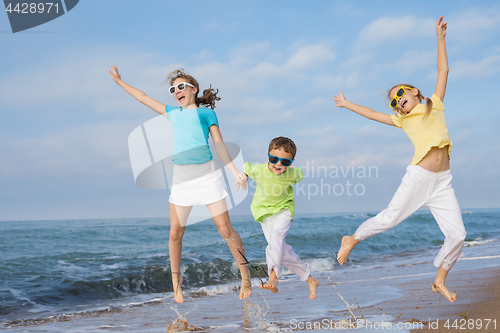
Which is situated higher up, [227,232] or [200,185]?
[200,185]

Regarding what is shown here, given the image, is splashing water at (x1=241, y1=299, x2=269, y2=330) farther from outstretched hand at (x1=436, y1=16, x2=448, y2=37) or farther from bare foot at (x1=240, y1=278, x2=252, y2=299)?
outstretched hand at (x1=436, y1=16, x2=448, y2=37)

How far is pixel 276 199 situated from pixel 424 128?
5.81 feet

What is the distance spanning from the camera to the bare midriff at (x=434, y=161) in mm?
4434

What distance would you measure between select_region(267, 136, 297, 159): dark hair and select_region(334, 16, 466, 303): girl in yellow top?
851 millimetres

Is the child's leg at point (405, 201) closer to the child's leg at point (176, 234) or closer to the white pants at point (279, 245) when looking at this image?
the white pants at point (279, 245)

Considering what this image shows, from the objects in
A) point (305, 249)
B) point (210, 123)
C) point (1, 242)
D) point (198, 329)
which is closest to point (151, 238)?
point (1, 242)

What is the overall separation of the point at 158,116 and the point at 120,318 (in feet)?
11.5

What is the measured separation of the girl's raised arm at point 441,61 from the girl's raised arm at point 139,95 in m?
3.14

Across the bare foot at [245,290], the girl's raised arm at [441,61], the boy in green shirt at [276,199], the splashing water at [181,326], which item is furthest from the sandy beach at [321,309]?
the girl's raised arm at [441,61]

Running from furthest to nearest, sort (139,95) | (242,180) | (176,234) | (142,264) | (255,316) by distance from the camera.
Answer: (142,264), (255,316), (139,95), (176,234), (242,180)

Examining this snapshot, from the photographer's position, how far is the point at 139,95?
16.5 ft

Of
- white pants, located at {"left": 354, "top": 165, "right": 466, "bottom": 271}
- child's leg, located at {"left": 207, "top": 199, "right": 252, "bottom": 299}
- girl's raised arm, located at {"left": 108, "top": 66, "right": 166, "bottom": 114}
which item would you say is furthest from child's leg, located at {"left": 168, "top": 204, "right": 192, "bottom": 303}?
white pants, located at {"left": 354, "top": 165, "right": 466, "bottom": 271}

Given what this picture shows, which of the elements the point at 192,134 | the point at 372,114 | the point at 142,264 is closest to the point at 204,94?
the point at 192,134

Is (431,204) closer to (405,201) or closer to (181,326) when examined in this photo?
(405,201)
